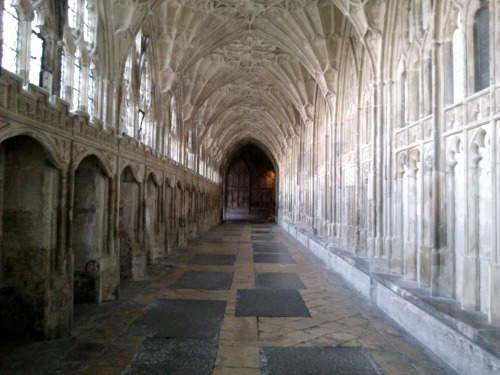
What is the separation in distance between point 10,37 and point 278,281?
7421 mm

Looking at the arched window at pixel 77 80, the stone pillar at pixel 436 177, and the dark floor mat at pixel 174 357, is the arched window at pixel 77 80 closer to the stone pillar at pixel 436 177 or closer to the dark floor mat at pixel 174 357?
the dark floor mat at pixel 174 357

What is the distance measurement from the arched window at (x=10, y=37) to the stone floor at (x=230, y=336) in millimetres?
4177

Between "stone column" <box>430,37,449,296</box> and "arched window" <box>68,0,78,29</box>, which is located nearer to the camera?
"stone column" <box>430,37,449,296</box>

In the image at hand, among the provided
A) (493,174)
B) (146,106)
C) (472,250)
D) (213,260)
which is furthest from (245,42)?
(472,250)

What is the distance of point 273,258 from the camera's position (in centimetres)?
1294

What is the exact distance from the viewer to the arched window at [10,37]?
5309mm

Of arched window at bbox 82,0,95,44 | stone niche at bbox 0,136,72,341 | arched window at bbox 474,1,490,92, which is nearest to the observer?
Answer: arched window at bbox 474,1,490,92

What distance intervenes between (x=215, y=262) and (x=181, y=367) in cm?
759

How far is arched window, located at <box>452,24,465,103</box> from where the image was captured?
561 centimetres

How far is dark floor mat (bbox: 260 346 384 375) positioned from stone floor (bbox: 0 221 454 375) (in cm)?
1

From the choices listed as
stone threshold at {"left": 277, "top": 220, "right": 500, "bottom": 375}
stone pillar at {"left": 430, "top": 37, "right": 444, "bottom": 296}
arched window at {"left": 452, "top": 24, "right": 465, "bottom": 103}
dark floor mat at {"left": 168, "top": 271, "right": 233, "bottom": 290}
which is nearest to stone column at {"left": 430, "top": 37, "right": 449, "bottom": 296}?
stone pillar at {"left": 430, "top": 37, "right": 444, "bottom": 296}

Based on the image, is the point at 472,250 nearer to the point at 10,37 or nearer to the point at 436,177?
the point at 436,177

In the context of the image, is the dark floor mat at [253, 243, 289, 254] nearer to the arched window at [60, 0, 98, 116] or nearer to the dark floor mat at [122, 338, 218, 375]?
the arched window at [60, 0, 98, 116]

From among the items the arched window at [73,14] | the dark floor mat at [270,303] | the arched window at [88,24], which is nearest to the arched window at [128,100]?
the arched window at [88,24]
